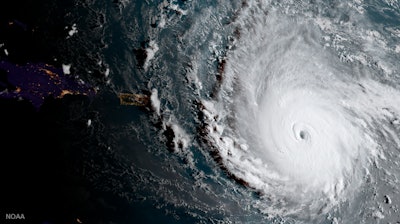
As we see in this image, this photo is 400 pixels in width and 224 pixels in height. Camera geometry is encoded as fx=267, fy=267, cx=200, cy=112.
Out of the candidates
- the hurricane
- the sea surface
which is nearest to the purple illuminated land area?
the sea surface

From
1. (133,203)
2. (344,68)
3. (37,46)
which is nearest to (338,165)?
(344,68)

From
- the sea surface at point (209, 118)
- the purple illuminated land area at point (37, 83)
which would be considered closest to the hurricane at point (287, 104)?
the sea surface at point (209, 118)

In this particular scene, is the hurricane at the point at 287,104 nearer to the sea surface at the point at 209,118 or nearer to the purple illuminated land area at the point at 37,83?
the sea surface at the point at 209,118

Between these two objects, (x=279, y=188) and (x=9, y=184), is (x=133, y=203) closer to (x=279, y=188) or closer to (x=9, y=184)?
(x=9, y=184)

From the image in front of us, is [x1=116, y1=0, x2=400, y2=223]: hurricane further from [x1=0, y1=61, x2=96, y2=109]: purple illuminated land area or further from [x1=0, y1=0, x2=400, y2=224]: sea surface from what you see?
[x1=0, y1=61, x2=96, y2=109]: purple illuminated land area

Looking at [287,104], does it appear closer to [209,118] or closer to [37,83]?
[209,118]
